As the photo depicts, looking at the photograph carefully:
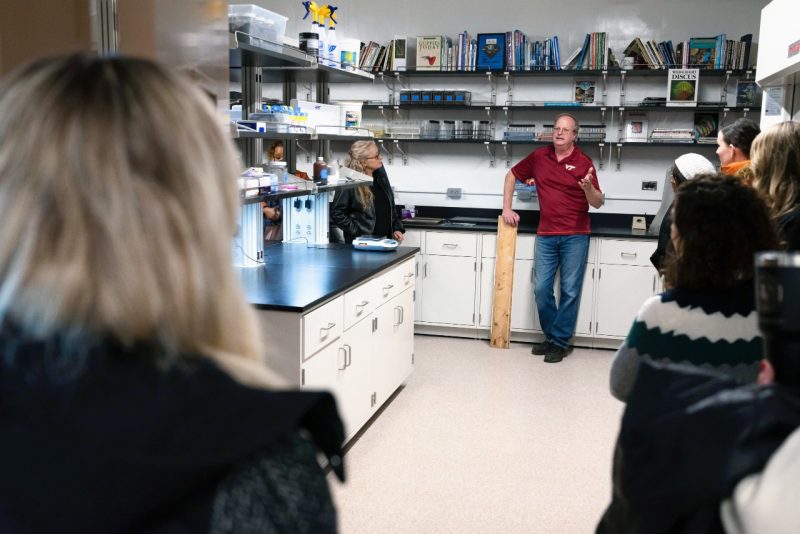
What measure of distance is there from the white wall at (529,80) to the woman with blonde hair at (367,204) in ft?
3.13

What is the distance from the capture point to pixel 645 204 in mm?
6188

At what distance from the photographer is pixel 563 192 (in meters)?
5.42

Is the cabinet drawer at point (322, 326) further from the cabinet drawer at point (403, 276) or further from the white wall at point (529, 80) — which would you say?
the white wall at point (529, 80)

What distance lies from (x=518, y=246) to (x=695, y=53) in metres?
1.88

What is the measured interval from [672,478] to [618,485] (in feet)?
0.47

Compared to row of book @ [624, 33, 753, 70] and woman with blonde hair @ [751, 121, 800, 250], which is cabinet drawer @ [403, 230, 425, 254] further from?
woman with blonde hair @ [751, 121, 800, 250]

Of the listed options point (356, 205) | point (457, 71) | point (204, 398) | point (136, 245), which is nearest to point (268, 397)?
point (204, 398)

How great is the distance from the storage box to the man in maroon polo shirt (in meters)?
2.43

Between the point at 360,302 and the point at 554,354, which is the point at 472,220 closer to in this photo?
the point at 554,354

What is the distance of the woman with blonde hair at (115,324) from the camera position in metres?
0.78

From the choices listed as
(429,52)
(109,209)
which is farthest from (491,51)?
(109,209)

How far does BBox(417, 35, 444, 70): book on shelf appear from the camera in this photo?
20.4ft

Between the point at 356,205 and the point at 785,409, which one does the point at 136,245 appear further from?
the point at 356,205

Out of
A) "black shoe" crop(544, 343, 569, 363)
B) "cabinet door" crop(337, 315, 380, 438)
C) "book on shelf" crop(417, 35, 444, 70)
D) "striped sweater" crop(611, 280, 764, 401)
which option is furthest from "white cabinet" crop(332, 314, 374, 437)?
"book on shelf" crop(417, 35, 444, 70)
